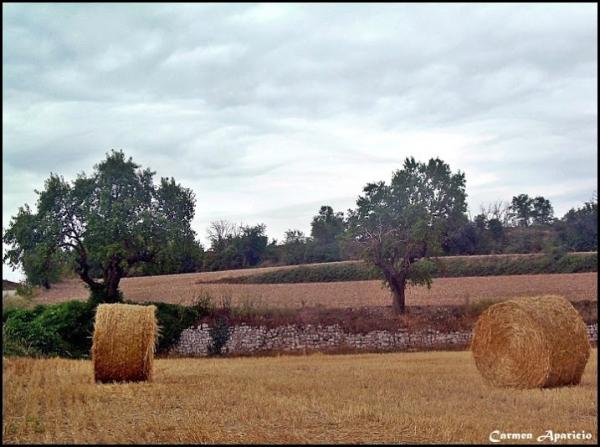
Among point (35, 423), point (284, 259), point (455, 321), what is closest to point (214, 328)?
point (455, 321)

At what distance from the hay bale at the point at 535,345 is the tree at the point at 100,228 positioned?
19.8m

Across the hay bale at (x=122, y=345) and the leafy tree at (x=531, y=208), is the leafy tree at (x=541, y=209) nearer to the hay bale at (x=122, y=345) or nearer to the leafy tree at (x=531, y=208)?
the leafy tree at (x=531, y=208)

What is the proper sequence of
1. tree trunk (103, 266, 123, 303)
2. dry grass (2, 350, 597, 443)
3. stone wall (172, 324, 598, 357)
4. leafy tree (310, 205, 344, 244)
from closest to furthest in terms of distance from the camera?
dry grass (2, 350, 597, 443) < stone wall (172, 324, 598, 357) < tree trunk (103, 266, 123, 303) < leafy tree (310, 205, 344, 244)

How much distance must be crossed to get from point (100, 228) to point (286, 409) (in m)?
23.2

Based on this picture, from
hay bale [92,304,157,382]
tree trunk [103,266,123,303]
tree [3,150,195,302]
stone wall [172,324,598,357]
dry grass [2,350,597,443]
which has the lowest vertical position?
stone wall [172,324,598,357]

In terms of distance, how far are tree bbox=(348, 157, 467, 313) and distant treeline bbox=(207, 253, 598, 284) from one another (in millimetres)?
10395

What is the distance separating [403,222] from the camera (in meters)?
35.4

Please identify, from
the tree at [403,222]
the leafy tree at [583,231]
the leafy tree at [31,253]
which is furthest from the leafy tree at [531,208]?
the leafy tree at [31,253]

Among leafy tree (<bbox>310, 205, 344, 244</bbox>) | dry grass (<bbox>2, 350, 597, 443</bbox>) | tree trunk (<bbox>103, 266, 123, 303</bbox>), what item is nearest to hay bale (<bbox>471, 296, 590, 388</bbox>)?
dry grass (<bbox>2, 350, 597, 443</bbox>)

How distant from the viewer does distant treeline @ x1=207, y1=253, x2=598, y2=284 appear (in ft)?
154

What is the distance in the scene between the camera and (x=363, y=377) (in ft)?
53.0

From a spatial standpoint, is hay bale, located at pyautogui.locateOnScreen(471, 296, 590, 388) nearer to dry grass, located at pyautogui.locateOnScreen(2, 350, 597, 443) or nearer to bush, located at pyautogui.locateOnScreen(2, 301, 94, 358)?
dry grass, located at pyautogui.locateOnScreen(2, 350, 597, 443)

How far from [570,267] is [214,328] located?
26.5 m

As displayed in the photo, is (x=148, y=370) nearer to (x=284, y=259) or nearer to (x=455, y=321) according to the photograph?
(x=455, y=321)
